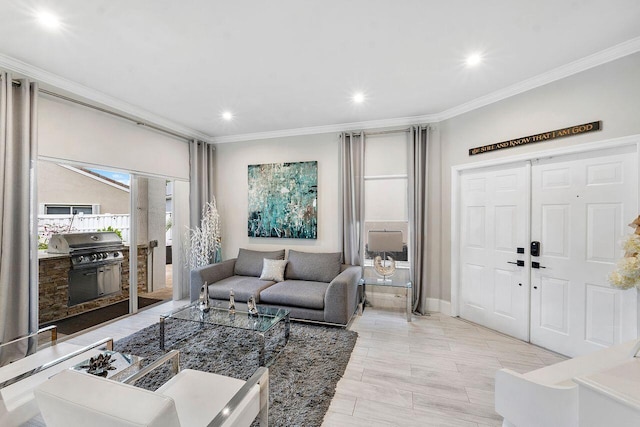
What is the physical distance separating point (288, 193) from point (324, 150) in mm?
924

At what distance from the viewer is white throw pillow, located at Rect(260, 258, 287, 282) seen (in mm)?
3924

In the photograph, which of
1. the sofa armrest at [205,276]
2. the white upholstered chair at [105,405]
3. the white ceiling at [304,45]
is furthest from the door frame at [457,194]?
the sofa armrest at [205,276]

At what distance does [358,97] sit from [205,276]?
10.4ft

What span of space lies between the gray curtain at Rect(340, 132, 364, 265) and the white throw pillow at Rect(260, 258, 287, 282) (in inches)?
38.3

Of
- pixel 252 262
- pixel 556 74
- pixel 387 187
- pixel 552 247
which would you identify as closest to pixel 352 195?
pixel 387 187

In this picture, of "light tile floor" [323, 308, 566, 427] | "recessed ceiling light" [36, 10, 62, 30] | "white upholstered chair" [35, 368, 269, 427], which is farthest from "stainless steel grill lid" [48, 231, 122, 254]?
"light tile floor" [323, 308, 566, 427]

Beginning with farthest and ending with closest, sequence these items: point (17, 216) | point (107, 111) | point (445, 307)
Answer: point (445, 307) < point (107, 111) < point (17, 216)

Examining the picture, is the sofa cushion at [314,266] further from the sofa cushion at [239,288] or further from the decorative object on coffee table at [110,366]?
the decorative object on coffee table at [110,366]

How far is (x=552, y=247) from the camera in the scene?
2738 mm

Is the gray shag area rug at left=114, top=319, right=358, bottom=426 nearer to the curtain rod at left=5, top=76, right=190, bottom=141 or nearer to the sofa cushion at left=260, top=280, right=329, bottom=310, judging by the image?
the sofa cushion at left=260, top=280, right=329, bottom=310

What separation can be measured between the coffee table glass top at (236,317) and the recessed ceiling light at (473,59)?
3092 mm

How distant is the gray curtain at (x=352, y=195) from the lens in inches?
159

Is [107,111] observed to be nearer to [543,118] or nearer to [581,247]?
[543,118]

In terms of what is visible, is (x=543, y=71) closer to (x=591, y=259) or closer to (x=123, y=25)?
(x=591, y=259)
